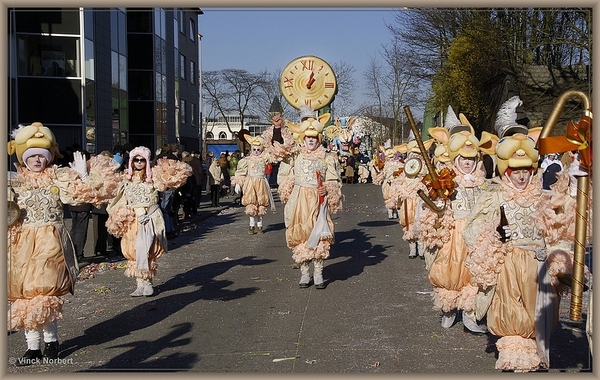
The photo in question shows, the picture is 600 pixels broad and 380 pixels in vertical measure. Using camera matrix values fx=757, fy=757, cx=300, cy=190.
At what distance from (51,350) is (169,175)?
3.26 metres

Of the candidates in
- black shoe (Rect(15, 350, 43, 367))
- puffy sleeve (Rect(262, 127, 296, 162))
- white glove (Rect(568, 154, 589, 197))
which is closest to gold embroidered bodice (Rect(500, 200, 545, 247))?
white glove (Rect(568, 154, 589, 197))

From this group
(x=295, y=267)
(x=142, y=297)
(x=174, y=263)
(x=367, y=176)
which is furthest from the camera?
(x=367, y=176)

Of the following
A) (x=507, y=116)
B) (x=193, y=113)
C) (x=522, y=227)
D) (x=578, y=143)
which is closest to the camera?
(x=578, y=143)

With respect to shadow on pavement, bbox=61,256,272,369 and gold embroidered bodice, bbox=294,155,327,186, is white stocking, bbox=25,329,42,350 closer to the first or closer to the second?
shadow on pavement, bbox=61,256,272,369

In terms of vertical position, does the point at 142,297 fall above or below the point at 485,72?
below

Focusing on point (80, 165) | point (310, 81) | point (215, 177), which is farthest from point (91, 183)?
point (215, 177)

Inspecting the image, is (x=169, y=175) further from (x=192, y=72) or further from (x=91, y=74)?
(x=192, y=72)

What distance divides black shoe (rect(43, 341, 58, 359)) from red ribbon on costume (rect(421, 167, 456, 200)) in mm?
3961

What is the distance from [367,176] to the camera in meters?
42.3

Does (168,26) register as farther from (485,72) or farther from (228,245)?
(228,245)

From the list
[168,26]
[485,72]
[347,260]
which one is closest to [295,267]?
[347,260]

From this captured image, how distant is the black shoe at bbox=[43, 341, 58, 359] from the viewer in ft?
22.8

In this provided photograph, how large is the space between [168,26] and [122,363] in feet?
97.8

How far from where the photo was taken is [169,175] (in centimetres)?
972
